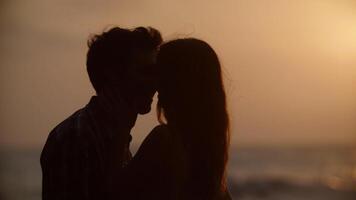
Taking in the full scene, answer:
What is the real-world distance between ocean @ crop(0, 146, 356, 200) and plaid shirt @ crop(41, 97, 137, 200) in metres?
1.26

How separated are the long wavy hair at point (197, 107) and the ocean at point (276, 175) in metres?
1.40

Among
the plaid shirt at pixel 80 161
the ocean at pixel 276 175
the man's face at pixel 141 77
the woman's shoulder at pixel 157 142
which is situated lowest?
the ocean at pixel 276 175

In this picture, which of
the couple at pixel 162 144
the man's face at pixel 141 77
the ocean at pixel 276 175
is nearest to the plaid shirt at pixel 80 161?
the couple at pixel 162 144

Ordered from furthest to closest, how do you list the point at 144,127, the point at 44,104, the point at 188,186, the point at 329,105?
the point at 329,105
the point at 44,104
the point at 144,127
the point at 188,186

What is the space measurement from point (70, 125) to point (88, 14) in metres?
0.99

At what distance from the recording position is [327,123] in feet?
7.77

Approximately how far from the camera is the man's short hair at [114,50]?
1.17 metres

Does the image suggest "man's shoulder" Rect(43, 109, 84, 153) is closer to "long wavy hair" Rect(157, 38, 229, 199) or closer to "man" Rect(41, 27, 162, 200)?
"man" Rect(41, 27, 162, 200)

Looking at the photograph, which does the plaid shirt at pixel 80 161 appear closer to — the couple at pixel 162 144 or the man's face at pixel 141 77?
the couple at pixel 162 144

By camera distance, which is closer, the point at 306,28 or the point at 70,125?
the point at 70,125

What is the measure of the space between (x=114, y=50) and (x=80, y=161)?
0.87ft

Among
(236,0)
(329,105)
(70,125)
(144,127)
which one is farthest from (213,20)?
(70,125)

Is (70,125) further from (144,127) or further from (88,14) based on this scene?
(88,14)

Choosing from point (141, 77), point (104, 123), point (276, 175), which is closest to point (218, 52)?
point (141, 77)
